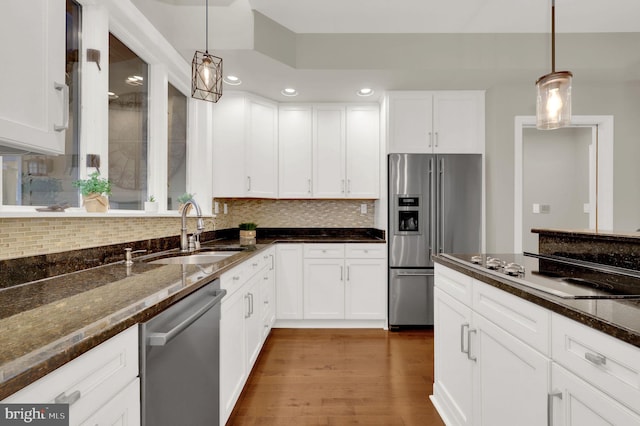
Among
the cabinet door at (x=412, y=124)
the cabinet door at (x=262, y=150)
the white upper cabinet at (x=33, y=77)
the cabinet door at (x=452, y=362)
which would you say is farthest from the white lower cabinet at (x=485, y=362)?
the cabinet door at (x=262, y=150)

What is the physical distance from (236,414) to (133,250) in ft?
3.91

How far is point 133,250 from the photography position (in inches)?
80.6

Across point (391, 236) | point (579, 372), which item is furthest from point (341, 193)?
point (579, 372)

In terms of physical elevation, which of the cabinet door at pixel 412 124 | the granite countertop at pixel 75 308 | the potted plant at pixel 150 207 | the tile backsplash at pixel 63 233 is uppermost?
the cabinet door at pixel 412 124

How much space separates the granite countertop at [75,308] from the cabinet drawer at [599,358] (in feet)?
4.01

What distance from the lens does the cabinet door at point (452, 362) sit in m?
1.61

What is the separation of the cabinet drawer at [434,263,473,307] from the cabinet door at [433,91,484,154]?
71.9 inches

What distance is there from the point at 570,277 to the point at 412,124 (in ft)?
7.97

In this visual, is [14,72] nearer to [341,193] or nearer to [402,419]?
[402,419]

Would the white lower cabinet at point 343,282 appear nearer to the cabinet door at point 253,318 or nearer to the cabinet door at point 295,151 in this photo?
the cabinet door at point 295,151

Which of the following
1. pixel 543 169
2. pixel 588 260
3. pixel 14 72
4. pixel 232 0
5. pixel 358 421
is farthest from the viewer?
pixel 543 169

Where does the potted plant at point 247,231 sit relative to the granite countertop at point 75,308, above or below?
above

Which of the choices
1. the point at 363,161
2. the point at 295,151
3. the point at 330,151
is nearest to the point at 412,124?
the point at 363,161

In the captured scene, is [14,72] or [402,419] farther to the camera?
[402,419]
